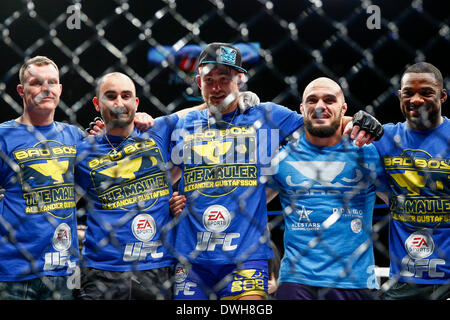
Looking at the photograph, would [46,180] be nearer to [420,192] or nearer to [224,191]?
[224,191]

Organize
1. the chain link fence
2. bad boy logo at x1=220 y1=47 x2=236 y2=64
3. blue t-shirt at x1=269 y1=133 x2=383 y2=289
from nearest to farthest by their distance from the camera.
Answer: blue t-shirt at x1=269 y1=133 x2=383 y2=289
bad boy logo at x1=220 y1=47 x2=236 y2=64
the chain link fence

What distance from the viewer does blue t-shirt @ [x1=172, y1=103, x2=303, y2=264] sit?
1493mm

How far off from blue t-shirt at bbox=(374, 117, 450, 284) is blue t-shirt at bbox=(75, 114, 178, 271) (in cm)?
70

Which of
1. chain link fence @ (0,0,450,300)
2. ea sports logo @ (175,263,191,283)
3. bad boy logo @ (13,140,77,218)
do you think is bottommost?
ea sports logo @ (175,263,191,283)

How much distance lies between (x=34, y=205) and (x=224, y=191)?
0.60m

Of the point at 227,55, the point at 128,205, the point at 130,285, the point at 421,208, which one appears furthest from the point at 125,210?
the point at 421,208

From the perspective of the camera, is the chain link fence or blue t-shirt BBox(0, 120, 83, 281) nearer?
blue t-shirt BBox(0, 120, 83, 281)

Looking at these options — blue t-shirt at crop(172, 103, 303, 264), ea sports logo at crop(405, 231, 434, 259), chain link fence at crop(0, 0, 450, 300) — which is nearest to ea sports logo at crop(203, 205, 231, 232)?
blue t-shirt at crop(172, 103, 303, 264)

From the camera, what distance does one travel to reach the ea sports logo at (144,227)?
4.97 feet

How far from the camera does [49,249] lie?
156 cm

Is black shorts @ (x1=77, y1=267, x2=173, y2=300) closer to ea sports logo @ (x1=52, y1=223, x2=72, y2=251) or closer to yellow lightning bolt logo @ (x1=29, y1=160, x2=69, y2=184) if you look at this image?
ea sports logo @ (x1=52, y1=223, x2=72, y2=251)

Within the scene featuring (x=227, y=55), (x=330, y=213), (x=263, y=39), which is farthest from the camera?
(x=263, y=39)

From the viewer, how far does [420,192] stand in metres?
1.48
